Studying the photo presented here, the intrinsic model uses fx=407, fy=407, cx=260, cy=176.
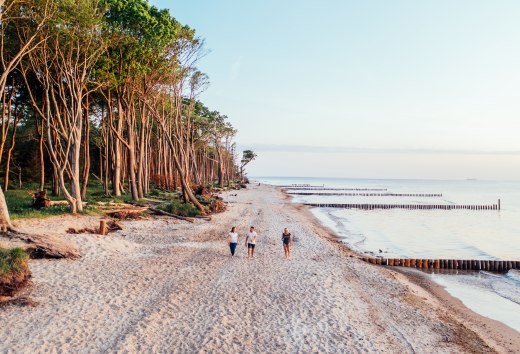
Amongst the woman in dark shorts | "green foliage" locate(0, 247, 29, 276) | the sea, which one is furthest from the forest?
the sea

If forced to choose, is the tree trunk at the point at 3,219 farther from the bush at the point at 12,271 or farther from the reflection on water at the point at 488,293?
the reflection on water at the point at 488,293

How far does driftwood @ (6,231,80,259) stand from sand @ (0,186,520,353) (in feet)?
1.77

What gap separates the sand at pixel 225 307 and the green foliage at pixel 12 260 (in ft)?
2.76

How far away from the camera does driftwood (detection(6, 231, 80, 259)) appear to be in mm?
15969

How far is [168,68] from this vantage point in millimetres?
35219

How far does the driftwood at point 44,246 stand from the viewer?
15969mm

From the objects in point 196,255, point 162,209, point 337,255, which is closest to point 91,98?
point 162,209

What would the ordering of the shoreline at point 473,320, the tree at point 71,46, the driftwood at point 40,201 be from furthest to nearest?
1. the driftwood at point 40,201
2. the tree at point 71,46
3. the shoreline at point 473,320

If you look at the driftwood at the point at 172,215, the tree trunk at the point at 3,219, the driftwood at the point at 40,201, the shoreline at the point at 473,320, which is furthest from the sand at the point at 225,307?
the driftwood at the point at 172,215

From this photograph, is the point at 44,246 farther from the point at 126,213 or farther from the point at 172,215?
the point at 172,215

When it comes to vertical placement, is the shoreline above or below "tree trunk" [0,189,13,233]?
below

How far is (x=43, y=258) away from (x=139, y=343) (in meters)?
8.63

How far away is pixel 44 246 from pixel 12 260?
12.4 ft

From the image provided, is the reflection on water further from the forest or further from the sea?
the forest
